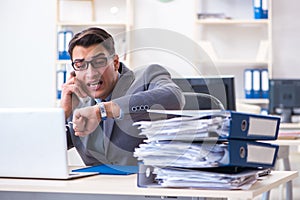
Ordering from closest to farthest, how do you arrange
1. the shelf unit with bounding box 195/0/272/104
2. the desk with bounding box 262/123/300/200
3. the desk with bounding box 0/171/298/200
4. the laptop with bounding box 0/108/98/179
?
the desk with bounding box 0/171/298/200
the laptop with bounding box 0/108/98/179
the desk with bounding box 262/123/300/200
the shelf unit with bounding box 195/0/272/104

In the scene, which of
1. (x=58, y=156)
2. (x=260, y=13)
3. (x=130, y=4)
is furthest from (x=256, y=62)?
(x=58, y=156)

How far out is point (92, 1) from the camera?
5.84 metres

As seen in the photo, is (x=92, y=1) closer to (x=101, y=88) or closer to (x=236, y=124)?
(x=101, y=88)

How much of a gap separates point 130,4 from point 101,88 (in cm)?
388

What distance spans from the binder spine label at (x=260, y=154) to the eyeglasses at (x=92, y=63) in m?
0.75

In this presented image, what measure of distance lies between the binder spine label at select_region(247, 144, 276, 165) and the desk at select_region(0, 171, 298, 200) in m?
0.05

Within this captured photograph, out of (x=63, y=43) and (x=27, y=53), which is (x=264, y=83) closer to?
(x=63, y=43)

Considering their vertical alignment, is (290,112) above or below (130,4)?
below

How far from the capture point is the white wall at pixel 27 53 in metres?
5.94

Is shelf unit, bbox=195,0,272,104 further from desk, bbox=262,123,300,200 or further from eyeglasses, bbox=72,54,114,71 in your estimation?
eyeglasses, bbox=72,54,114,71

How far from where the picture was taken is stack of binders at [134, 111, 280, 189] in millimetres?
1191

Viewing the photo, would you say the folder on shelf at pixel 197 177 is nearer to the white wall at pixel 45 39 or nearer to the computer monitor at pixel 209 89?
the computer monitor at pixel 209 89

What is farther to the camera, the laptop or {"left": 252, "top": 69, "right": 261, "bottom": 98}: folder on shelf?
{"left": 252, "top": 69, "right": 261, "bottom": 98}: folder on shelf

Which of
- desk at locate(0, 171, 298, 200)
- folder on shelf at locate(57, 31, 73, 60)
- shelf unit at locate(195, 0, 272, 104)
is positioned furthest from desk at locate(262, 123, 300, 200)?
folder on shelf at locate(57, 31, 73, 60)
